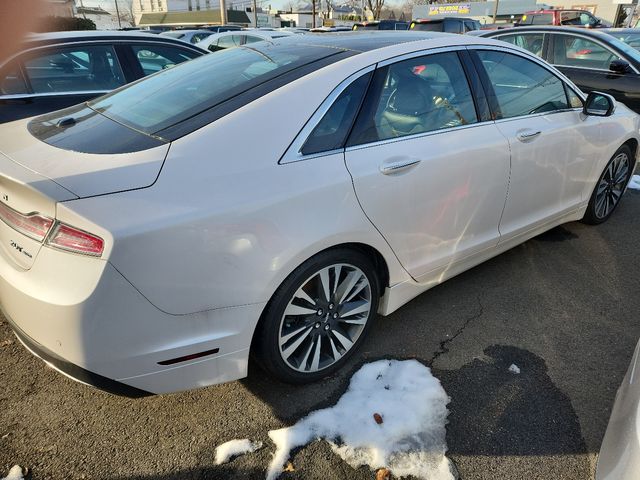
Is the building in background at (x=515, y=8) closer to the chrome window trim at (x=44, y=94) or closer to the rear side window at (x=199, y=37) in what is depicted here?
the rear side window at (x=199, y=37)

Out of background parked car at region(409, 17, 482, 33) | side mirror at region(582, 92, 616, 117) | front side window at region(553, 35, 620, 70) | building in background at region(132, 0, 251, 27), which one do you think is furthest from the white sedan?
building in background at region(132, 0, 251, 27)

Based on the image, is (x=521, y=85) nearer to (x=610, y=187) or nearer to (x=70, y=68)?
(x=610, y=187)

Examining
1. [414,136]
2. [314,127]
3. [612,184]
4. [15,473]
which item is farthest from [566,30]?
[15,473]

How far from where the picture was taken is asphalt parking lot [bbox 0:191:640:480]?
6.62 ft

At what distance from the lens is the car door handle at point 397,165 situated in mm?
2289

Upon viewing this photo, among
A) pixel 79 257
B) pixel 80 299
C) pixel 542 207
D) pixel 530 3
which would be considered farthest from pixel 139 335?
pixel 530 3

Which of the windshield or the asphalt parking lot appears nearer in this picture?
the asphalt parking lot

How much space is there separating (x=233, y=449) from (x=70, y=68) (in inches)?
151

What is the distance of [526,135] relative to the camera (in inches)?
118

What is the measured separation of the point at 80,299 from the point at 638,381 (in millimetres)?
2005

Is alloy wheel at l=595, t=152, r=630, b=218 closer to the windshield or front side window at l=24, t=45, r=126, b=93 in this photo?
front side window at l=24, t=45, r=126, b=93

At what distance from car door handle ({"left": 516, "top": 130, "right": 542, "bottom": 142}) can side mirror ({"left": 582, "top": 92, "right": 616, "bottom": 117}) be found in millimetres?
738

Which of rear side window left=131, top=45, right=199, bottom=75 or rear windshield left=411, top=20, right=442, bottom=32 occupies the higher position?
rear side window left=131, top=45, right=199, bottom=75

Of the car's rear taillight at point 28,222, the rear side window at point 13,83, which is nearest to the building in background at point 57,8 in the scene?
the car's rear taillight at point 28,222
